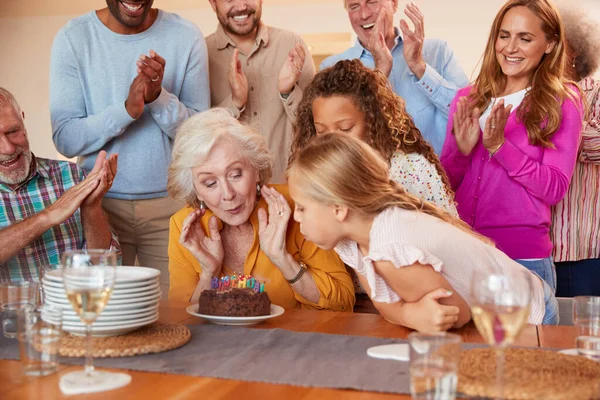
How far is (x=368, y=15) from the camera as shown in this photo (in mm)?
3234

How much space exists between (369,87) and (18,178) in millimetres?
1258

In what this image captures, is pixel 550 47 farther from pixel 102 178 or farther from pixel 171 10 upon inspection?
pixel 171 10

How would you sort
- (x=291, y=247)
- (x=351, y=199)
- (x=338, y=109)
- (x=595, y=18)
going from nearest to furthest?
(x=351, y=199) → (x=291, y=247) → (x=338, y=109) → (x=595, y=18)

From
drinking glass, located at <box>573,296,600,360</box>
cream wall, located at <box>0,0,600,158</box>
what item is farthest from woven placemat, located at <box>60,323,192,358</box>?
cream wall, located at <box>0,0,600,158</box>

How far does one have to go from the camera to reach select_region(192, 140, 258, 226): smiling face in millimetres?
2330

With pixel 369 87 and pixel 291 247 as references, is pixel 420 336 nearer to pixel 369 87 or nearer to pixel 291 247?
pixel 291 247

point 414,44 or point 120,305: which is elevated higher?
point 414,44

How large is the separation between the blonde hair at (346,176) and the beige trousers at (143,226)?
1250mm

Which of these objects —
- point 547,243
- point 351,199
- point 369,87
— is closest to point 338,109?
point 369,87

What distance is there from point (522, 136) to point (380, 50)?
2.32 feet

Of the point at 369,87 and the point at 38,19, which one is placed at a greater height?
the point at 38,19

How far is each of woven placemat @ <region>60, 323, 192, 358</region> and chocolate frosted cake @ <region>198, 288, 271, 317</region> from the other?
130 millimetres

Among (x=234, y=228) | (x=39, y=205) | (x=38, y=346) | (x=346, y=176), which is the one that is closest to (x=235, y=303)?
(x=346, y=176)

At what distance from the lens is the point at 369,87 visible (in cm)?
260
